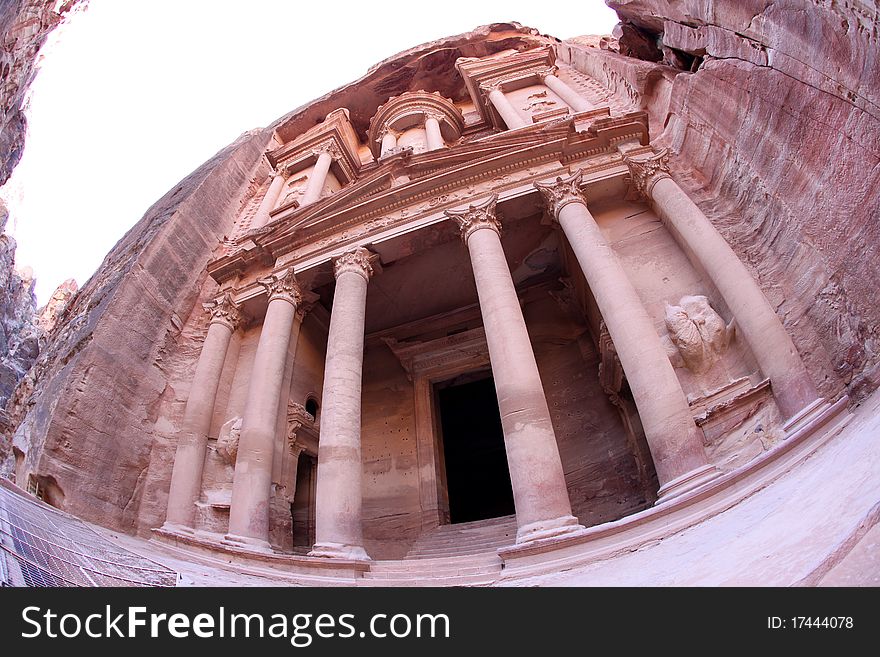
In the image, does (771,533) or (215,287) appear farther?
(215,287)

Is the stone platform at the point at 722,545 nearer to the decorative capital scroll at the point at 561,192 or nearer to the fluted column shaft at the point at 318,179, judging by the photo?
the decorative capital scroll at the point at 561,192

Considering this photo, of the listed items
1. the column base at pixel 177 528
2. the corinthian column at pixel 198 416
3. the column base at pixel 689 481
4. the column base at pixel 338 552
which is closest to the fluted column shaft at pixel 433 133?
the corinthian column at pixel 198 416

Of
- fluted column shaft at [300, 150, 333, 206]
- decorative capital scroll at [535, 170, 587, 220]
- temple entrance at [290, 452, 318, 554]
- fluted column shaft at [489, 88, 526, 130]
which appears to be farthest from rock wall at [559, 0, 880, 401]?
fluted column shaft at [300, 150, 333, 206]

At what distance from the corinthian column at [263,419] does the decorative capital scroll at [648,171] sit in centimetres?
820

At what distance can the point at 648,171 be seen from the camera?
34.6ft

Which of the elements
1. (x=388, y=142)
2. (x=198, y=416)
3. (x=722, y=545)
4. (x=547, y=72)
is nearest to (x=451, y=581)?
(x=722, y=545)

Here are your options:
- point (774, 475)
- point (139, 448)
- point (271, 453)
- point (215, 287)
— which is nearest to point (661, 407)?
point (774, 475)

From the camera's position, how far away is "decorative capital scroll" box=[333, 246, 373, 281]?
11.2 metres

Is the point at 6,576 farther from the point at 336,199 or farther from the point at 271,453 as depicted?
the point at 336,199

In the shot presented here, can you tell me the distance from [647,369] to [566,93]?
1354 centimetres

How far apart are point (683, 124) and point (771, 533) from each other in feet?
33.8

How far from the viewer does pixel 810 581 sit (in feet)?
7.23

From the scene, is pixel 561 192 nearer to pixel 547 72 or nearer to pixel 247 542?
pixel 247 542

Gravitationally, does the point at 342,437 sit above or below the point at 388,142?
below
